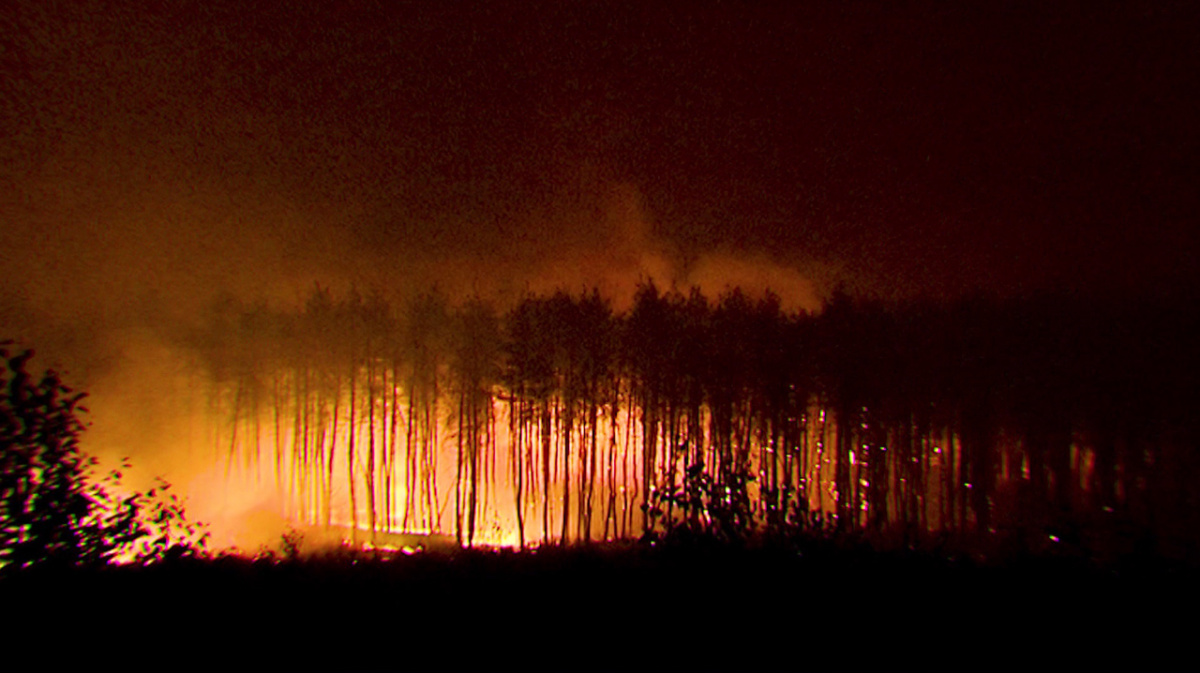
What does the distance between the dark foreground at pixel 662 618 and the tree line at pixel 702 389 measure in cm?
1930

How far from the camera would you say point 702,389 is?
1104 inches

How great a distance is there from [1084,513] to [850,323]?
22885 millimetres

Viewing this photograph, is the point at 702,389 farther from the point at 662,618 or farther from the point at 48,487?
the point at 48,487

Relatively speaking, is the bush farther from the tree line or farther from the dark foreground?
the tree line

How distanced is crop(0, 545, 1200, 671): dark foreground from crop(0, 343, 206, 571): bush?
248 mm

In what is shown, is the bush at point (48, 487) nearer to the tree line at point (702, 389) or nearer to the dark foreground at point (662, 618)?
the dark foreground at point (662, 618)

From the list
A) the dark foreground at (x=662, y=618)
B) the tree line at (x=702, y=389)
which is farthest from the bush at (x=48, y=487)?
the tree line at (x=702, y=389)

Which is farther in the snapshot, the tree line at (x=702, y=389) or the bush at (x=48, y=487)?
the tree line at (x=702, y=389)

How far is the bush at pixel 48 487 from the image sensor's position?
5.25 m

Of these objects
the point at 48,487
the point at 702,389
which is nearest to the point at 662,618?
the point at 48,487

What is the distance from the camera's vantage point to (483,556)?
8633 mm

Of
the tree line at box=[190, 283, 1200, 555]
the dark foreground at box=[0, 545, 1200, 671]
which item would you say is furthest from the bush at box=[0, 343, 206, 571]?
the tree line at box=[190, 283, 1200, 555]

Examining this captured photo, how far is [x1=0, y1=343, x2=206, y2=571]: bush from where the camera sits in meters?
5.25

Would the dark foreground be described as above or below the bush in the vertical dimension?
below
